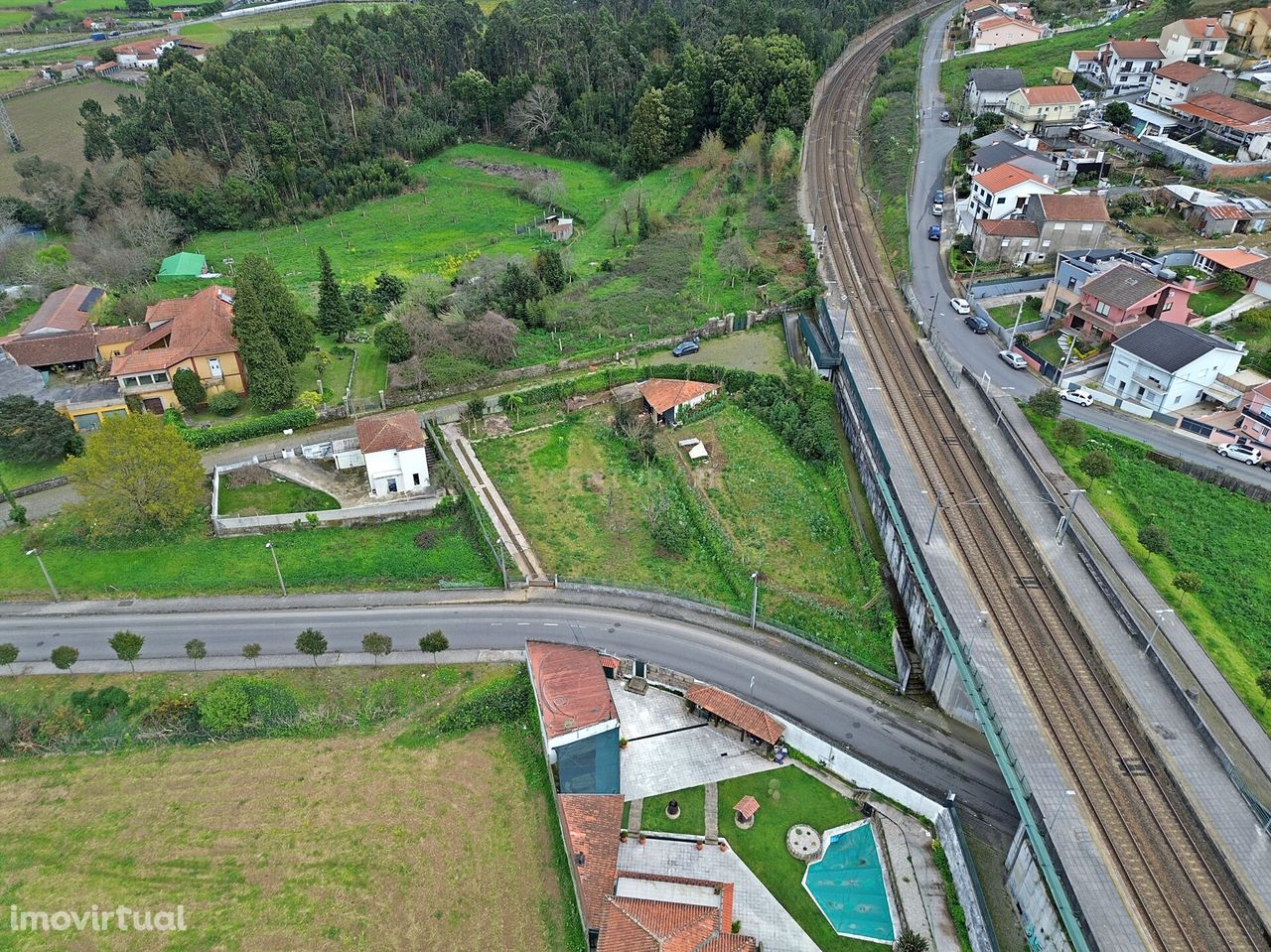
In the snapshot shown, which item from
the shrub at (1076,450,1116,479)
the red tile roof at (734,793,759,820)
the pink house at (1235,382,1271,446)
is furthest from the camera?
the pink house at (1235,382,1271,446)

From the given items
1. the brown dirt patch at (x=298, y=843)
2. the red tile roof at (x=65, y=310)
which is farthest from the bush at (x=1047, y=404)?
the red tile roof at (x=65, y=310)

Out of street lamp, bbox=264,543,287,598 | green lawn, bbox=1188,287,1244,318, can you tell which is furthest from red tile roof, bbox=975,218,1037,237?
street lamp, bbox=264,543,287,598

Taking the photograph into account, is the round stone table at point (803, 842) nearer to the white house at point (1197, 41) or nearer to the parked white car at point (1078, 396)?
the parked white car at point (1078, 396)

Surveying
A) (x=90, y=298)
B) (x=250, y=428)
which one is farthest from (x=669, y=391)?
(x=90, y=298)

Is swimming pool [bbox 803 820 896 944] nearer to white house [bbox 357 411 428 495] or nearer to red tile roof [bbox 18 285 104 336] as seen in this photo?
white house [bbox 357 411 428 495]

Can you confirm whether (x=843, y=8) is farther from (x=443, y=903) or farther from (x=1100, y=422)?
(x=443, y=903)
